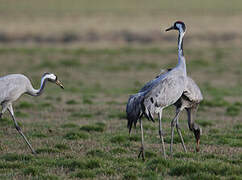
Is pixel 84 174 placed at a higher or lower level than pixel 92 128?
lower

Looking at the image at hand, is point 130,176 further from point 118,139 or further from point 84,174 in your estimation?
point 118,139

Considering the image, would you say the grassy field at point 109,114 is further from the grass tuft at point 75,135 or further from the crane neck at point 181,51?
the crane neck at point 181,51

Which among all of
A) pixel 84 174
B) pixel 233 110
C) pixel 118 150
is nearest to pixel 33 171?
pixel 84 174

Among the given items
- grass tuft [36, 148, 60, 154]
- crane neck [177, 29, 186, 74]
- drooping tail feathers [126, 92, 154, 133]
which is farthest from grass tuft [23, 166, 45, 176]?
crane neck [177, 29, 186, 74]

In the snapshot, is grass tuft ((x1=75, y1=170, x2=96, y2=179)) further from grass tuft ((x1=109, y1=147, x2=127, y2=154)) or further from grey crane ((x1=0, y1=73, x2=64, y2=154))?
grey crane ((x1=0, y1=73, x2=64, y2=154))

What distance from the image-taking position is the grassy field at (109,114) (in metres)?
7.94

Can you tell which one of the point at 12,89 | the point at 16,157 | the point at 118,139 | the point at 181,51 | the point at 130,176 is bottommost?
the point at 130,176

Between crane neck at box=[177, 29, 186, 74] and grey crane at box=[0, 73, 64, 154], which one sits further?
grey crane at box=[0, 73, 64, 154]

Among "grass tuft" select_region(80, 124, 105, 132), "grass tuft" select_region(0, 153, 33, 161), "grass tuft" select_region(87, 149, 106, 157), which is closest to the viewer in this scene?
"grass tuft" select_region(0, 153, 33, 161)

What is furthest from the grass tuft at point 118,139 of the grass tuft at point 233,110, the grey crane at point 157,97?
the grass tuft at point 233,110

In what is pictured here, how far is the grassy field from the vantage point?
26.1ft

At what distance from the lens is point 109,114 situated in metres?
13.6

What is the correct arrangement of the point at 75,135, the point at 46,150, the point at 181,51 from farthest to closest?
the point at 75,135
the point at 46,150
the point at 181,51

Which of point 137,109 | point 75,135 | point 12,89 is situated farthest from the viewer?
point 75,135
